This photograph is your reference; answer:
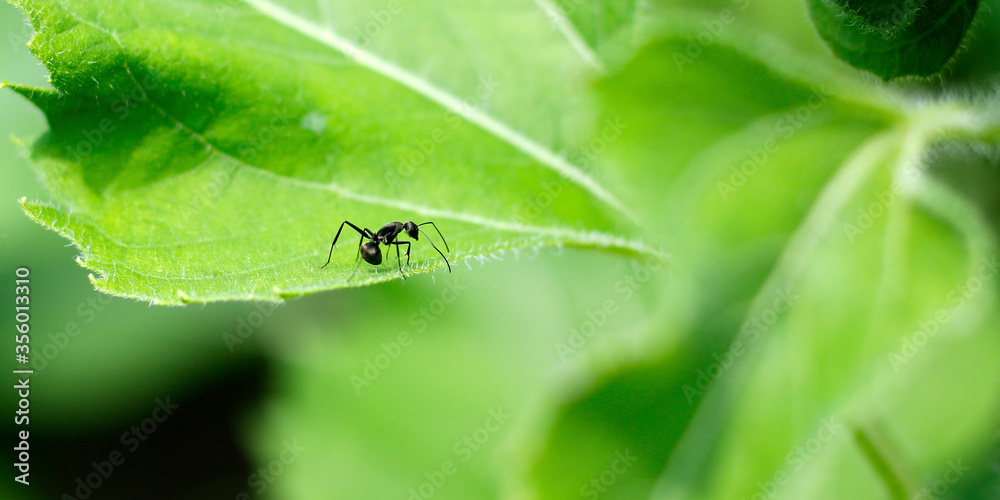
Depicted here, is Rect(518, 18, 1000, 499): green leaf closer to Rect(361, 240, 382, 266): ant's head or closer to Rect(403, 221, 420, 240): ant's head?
Rect(361, 240, 382, 266): ant's head

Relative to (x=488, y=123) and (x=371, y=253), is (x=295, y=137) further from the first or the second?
(x=488, y=123)

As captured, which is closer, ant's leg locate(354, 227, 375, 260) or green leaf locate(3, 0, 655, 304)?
green leaf locate(3, 0, 655, 304)

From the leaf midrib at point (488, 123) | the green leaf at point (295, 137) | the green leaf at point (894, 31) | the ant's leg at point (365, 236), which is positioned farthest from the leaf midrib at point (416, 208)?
the green leaf at point (894, 31)

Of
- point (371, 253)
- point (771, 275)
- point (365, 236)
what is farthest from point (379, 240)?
point (771, 275)

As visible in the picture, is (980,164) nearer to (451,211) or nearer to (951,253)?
(951,253)

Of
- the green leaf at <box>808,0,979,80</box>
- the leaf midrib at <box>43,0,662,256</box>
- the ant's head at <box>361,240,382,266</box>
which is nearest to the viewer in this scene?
the green leaf at <box>808,0,979,80</box>

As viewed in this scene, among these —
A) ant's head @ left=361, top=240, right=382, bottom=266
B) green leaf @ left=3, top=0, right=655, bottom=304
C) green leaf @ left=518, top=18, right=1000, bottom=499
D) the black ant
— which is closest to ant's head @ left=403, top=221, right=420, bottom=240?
the black ant

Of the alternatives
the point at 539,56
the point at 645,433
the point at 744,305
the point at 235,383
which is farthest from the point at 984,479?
the point at 235,383
